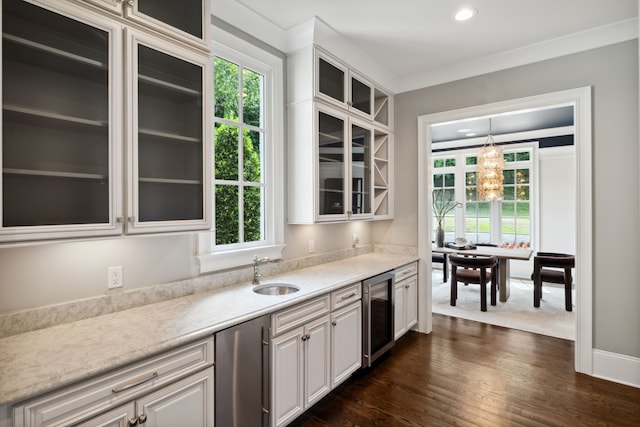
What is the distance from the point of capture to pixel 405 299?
3.45 meters

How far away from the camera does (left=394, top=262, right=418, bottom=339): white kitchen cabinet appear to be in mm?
3277

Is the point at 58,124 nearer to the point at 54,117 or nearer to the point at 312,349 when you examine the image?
the point at 54,117

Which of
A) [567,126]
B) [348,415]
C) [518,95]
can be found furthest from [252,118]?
[567,126]

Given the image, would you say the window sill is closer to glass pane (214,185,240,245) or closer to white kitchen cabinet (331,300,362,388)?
glass pane (214,185,240,245)

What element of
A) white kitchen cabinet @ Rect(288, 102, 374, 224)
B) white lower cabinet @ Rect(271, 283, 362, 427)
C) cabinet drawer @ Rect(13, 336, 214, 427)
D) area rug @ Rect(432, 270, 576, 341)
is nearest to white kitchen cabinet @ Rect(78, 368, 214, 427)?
cabinet drawer @ Rect(13, 336, 214, 427)

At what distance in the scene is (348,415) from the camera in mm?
2303

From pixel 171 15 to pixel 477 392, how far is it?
10.6 ft

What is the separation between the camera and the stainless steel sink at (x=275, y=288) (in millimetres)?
2371

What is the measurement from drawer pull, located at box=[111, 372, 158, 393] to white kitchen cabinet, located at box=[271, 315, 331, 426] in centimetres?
68

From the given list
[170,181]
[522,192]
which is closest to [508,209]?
[522,192]

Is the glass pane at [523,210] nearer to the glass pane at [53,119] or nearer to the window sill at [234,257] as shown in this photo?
the window sill at [234,257]

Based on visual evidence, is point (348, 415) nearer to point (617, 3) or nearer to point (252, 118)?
point (252, 118)

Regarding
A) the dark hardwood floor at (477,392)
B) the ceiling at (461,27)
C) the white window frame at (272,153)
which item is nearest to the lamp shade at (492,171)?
the ceiling at (461,27)

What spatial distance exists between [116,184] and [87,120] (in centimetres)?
29
